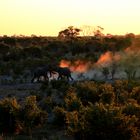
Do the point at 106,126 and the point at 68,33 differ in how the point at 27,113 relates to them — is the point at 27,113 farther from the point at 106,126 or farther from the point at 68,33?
the point at 68,33

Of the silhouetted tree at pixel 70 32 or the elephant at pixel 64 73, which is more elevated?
the elephant at pixel 64 73

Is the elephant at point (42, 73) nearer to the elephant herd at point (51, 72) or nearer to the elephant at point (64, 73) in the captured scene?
the elephant herd at point (51, 72)

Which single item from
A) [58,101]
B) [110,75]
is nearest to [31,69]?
[110,75]

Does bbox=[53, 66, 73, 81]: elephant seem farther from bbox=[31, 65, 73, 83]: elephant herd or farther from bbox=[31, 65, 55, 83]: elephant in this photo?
bbox=[31, 65, 55, 83]: elephant

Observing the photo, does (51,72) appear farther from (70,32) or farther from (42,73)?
(70,32)

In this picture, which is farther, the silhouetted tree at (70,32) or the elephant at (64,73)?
the silhouetted tree at (70,32)

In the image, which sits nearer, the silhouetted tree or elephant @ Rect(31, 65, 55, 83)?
elephant @ Rect(31, 65, 55, 83)

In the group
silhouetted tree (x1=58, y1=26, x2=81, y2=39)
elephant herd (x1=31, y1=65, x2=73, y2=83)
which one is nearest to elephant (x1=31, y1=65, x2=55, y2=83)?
elephant herd (x1=31, y1=65, x2=73, y2=83)

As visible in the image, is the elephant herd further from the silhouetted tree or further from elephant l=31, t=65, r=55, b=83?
the silhouetted tree

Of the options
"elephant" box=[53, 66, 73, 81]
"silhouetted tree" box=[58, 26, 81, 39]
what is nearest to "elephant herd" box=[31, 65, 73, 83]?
"elephant" box=[53, 66, 73, 81]

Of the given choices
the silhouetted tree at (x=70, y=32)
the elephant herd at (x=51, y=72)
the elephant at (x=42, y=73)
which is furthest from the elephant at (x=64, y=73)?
the silhouetted tree at (x=70, y=32)

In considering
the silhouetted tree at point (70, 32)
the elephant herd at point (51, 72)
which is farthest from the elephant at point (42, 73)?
the silhouetted tree at point (70, 32)

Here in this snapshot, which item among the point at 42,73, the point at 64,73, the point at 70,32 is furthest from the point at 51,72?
the point at 70,32

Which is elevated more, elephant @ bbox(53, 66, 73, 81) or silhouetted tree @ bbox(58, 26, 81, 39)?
elephant @ bbox(53, 66, 73, 81)
